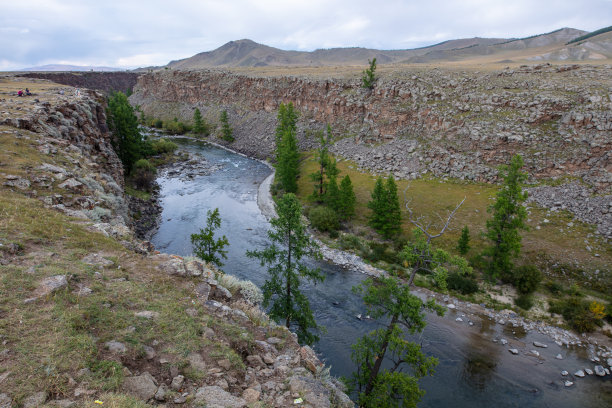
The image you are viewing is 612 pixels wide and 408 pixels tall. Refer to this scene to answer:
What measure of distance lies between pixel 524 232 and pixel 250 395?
35.9 meters

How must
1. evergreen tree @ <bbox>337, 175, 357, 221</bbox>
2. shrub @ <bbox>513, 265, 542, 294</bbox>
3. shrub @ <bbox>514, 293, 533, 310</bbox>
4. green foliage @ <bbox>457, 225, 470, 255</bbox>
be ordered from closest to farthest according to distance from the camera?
shrub @ <bbox>514, 293, 533, 310</bbox> < shrub @ <bbox>513, 265, 542, 294</bbox> < green foliage @ <bbox>457, 225, 470, 255</bbox> < evergreen tree @ <bbox>337, 175, 357, 221</bbox>

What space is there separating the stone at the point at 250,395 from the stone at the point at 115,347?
11.1ft

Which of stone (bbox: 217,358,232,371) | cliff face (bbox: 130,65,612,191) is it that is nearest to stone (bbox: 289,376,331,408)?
stone (bbox: 217,358,232,371)

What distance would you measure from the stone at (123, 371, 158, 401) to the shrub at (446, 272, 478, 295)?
91.4 ft

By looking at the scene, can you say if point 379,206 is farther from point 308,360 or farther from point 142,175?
point 142,175

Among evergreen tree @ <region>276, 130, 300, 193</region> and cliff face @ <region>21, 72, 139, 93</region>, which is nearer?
evergreen tree @ <region>276, 130, 300, 193</region>

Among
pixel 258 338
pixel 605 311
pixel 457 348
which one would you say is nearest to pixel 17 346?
pixel 258 338

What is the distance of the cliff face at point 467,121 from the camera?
4094 centimetres

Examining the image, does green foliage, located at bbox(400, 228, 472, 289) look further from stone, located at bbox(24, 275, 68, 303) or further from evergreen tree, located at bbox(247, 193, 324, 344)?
stone, located at bbox(24, 275, 68, 303)

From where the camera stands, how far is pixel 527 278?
2758 centimetres

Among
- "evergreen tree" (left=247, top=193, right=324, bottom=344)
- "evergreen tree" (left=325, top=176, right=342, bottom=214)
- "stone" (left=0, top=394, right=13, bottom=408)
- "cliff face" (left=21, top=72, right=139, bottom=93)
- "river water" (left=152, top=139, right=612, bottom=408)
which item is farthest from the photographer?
"cliff face" (left=21, top=72, right=139, bottom=93)

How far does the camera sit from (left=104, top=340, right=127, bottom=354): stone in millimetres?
8023

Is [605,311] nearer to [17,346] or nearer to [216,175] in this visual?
[17,346]

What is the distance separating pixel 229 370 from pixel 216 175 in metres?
56.3
